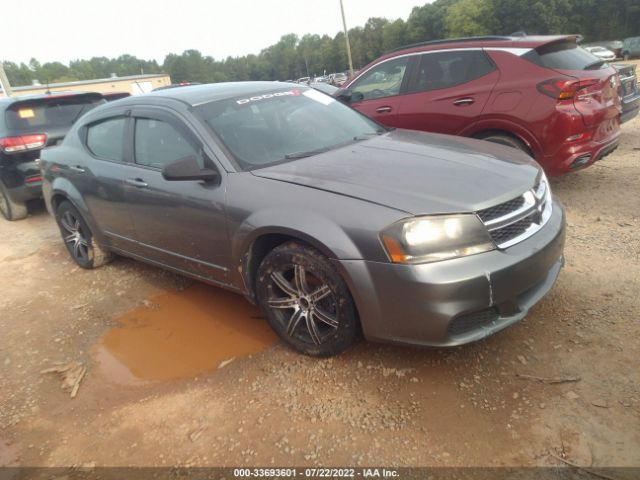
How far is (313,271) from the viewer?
2639 mm

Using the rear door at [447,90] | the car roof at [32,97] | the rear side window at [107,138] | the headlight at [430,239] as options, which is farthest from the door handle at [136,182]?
the car roof at [32,97]

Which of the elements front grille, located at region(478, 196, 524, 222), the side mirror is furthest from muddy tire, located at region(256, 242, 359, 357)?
front grille, located at region(478, 196, 524, 222)

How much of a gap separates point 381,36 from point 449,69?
79154 millimetres

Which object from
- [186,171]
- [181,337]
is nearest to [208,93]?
[186,171]

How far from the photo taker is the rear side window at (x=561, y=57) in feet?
15.5

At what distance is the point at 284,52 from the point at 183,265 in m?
121

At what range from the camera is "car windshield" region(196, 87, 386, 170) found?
3.19m

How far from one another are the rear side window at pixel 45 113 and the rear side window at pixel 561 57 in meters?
6.21

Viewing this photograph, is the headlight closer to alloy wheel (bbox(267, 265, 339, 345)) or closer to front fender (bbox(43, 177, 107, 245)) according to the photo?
alloy wheel (bbox(267, 265, 339, 345))

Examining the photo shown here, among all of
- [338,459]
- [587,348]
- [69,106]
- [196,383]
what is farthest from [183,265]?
[69,106]

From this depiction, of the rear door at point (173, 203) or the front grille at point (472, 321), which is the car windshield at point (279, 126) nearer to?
the rear door at point (173, 203)

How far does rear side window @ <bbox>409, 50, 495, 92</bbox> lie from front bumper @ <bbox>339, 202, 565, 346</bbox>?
10.5 feet

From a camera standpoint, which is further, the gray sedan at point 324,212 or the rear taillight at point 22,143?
the rear taillight at point 22,143

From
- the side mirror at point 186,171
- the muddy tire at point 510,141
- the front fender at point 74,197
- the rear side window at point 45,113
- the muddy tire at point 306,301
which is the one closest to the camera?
the muddy tire at point 306,301
